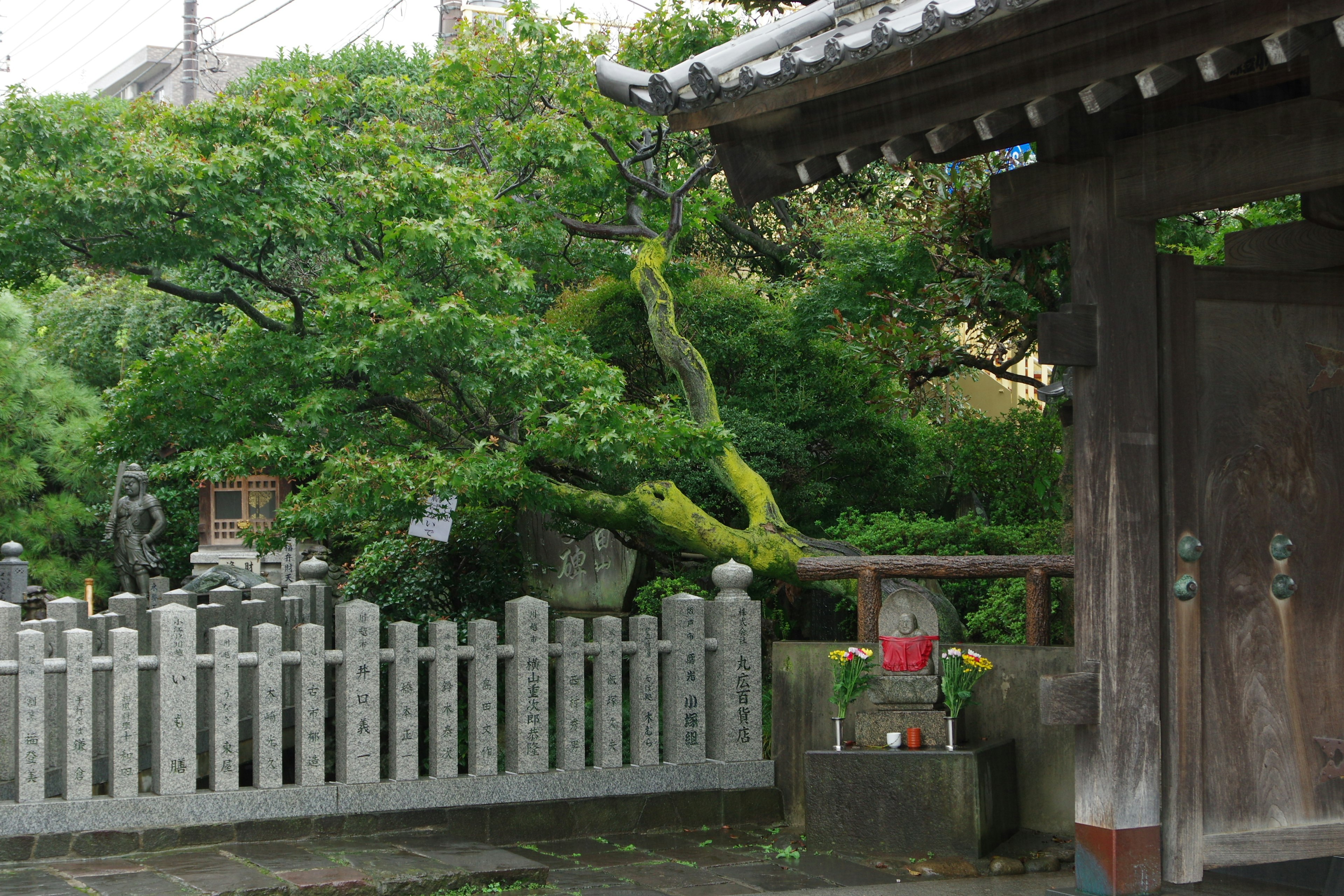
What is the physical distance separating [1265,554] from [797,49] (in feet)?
8.65

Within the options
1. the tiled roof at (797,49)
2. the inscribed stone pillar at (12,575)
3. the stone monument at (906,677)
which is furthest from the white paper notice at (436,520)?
the inscribed stone pillar at (12,575)

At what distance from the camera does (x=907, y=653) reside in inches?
280

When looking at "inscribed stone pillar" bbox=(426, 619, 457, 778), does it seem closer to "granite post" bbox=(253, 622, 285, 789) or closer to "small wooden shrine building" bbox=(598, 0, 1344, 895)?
"granite post" bbox=(253, 622, 285, 789)

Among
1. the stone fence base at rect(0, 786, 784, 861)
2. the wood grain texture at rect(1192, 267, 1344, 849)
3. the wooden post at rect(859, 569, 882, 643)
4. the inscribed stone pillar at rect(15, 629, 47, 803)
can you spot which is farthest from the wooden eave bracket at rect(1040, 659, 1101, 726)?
the inscribed stone pillar at rect(15, 629, 47, 803)

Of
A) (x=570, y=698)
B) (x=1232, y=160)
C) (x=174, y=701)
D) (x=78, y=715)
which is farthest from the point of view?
(x=570, y=698)

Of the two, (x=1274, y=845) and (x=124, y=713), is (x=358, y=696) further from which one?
(x=1274, y=845)

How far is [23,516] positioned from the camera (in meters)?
20.1

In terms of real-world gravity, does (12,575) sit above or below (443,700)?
above

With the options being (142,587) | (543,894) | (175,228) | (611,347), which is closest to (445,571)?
(611,347)

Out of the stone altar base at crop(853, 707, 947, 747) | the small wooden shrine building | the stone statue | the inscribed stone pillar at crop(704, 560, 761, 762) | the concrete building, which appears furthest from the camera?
the concrete building

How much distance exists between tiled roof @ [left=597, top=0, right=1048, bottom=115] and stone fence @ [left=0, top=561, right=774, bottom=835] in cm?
380

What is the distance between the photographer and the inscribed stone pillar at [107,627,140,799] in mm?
6680

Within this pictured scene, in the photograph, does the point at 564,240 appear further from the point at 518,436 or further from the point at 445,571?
the point at 445,571

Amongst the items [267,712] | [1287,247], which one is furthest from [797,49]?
[267,712]
